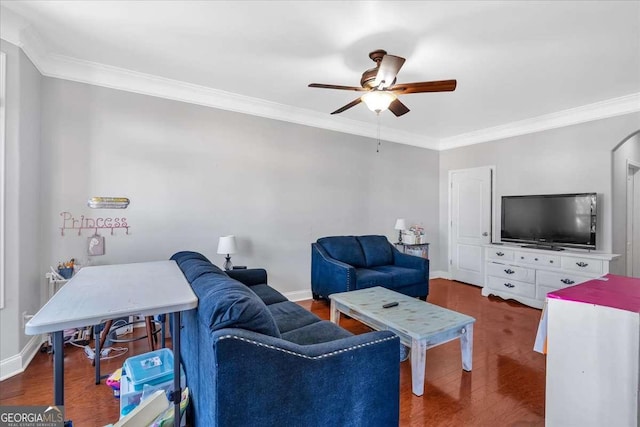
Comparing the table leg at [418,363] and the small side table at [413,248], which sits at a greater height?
the small side table at [413,248]

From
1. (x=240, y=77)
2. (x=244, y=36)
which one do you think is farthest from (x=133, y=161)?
(x=244, y=36)

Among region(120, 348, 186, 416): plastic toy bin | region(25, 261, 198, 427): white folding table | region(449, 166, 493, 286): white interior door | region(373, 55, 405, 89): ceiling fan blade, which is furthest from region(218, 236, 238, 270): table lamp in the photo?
region(449, 166, 493, 286): white interior door

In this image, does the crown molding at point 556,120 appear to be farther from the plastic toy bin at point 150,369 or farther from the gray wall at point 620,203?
the plastic toy bin at point 150,369

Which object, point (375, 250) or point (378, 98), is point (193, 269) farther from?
point (375, 250)

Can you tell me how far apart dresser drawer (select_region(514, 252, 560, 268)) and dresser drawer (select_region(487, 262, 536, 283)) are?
0.36 ft

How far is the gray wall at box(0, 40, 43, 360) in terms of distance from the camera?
2.15m

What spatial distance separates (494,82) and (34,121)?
4.47 m

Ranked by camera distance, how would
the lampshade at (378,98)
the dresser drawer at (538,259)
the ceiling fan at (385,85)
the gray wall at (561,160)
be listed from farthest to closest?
the dresser drawer at (538,259), the gray wall at (561,160), the lampshade at (378,98), the ceiling fan at (385,85)

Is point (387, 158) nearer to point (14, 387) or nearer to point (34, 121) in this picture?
point (34, 121)

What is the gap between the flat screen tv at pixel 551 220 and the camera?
11.7 feet

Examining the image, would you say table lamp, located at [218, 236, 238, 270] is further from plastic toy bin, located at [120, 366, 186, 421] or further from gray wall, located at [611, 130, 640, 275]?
gray wall, located at [611, 130, 640, 275]

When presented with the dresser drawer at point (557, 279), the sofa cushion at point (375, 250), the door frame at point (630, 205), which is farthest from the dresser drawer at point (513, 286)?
the sofa cushion at point (375, 250)

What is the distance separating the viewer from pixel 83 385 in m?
2.05

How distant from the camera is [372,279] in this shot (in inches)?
134
